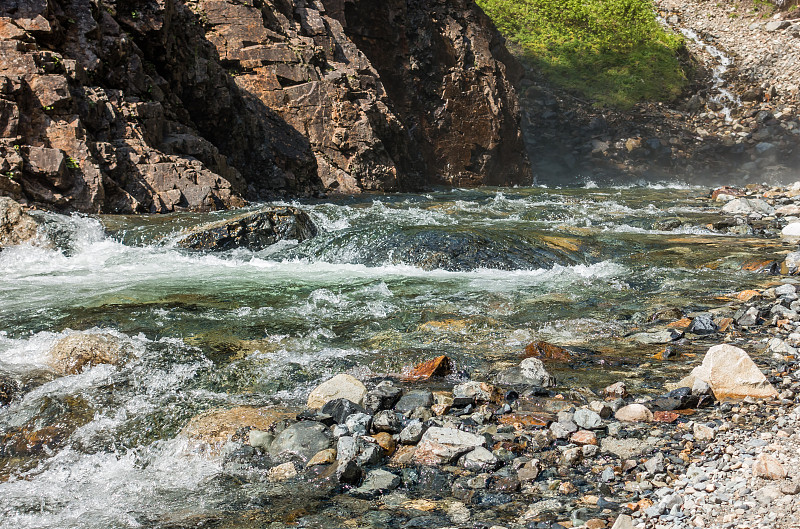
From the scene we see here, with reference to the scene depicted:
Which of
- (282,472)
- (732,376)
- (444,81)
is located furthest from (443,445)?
(444,81)

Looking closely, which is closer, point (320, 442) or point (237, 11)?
point (320, 442)

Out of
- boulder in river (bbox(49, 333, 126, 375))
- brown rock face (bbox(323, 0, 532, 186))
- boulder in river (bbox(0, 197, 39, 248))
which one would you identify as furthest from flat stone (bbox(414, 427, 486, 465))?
brown rock face (bbox(323, 0, 532, 186))

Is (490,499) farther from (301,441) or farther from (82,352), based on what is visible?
(82,352)

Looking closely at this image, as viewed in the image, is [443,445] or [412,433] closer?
[443,445]

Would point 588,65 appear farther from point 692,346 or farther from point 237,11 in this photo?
point 692,346

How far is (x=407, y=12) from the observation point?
72.3 ft

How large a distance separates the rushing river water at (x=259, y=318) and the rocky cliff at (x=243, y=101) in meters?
1.59

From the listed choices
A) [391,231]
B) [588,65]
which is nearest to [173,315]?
[391,231]

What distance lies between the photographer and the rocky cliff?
10922 mm

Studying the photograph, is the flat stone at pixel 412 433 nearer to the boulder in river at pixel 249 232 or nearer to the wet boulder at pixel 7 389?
the wet boulder at pixel 7 389

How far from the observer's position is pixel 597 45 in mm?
32188

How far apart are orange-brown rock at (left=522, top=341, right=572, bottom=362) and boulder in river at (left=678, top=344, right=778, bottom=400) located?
1.01 metres

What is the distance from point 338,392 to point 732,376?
8.31 feet

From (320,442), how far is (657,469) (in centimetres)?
182
